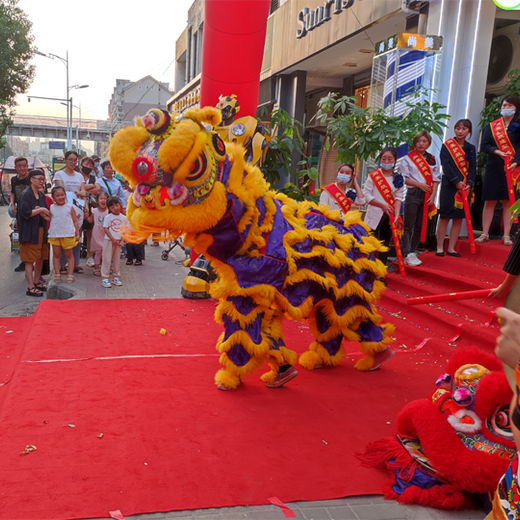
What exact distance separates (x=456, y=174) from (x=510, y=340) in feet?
16.9

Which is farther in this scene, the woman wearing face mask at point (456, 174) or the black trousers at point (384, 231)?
the black trousers at point (384, 231)

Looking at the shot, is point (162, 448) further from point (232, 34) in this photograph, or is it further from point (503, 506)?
point (232, 34)

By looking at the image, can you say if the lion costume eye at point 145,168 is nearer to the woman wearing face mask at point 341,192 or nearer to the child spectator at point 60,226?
the woman wearing face mask at point 341,192

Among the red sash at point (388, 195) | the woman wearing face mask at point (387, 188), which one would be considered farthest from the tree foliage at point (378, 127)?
the red sash at point (388, 195)

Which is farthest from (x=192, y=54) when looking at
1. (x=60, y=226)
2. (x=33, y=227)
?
(x=33, y=227)

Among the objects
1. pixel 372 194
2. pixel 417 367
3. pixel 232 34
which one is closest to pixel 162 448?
pixel 417 367

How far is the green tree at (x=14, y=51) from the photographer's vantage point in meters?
19.5

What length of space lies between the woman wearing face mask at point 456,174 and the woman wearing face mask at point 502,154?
0.19 metres

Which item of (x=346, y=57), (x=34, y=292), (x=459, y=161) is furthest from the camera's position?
(x=346, y=57)

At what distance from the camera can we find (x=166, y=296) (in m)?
6.00

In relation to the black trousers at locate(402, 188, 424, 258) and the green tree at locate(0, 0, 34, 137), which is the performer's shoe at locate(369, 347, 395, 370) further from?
the green tree at locate(0, 0, 34, 137)

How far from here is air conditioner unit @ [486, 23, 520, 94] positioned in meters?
7.37

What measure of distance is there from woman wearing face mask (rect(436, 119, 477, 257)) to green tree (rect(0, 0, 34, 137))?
20.0 m

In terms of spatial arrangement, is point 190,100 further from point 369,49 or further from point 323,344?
point 323,344
